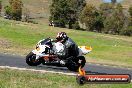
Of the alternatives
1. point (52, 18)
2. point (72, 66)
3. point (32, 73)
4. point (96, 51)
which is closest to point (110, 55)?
point (96, 51)

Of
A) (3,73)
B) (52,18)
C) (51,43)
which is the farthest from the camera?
(52,18)

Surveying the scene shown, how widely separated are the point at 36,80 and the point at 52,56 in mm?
Result: 5001

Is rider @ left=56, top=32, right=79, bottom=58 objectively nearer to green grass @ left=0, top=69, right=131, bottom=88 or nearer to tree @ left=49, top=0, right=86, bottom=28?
green grass @ left=0, top=69, right=131, bottom=88

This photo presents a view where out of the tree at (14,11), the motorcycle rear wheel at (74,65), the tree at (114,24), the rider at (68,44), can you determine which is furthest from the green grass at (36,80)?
the tree at (14,11)

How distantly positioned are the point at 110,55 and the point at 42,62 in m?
16.6

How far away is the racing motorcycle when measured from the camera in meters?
20.0

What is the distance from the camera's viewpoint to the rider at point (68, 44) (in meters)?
19.9

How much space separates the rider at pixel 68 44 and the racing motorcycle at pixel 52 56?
16 centimetres

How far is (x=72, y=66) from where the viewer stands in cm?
2053

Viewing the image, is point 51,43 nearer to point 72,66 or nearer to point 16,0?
point 72,66

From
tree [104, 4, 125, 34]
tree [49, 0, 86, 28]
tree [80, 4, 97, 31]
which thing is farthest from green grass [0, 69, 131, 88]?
tree [80, 4, 97, 31]

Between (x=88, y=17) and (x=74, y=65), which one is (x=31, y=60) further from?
(x=88, y=17)

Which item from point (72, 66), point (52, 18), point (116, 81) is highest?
point (116, 81)

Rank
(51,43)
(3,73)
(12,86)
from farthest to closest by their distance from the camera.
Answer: (51,43) → (3,73) → (12,86)
